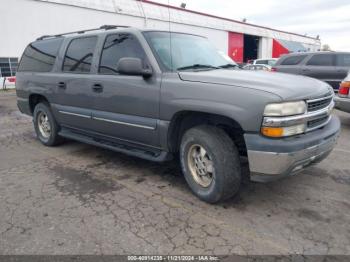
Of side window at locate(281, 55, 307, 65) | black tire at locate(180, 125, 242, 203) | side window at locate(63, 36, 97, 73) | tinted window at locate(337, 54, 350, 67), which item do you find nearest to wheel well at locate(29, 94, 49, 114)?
side window at locate(63, 36, 97, 73)

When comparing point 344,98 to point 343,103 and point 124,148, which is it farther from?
point 124,148

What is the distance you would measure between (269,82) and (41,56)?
4279mm

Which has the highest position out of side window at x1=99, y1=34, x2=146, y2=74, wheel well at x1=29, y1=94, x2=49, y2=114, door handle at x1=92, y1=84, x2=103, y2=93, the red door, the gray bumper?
the red door

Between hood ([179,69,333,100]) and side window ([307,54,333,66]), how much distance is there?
756 centimetres

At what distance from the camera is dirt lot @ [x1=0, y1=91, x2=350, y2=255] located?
9.14ft

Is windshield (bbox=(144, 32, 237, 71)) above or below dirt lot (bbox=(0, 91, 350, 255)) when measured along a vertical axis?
above

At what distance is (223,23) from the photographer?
96.1 ft

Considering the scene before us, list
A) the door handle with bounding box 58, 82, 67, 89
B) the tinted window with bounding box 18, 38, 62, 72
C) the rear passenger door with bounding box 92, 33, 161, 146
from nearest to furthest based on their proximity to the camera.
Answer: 1. the rear passenger door with bounding box 92, 33, 161, 146
2. the door handle with bounding box 58, 82, 67, 89
3. the tinted window with bounding box 18, 38, 62, 72

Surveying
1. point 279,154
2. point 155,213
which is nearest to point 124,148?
point 155,213

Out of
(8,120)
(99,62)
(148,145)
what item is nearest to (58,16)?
(8,120)

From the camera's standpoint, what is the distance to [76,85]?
483 cm

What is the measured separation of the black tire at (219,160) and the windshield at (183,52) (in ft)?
2.85

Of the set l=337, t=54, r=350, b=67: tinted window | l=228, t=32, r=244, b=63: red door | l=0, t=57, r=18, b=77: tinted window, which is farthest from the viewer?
l=228, t=32, r=244, b=63: red door

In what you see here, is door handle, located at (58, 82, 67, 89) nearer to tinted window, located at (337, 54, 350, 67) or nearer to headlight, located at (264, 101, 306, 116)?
headlight, located at (264, 101, 306, 116)
